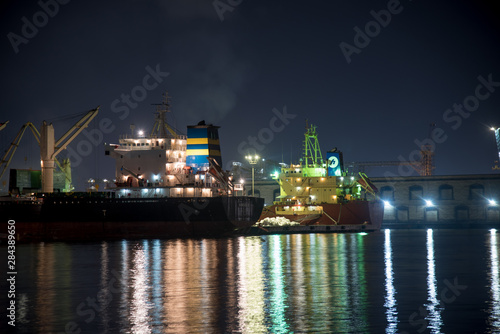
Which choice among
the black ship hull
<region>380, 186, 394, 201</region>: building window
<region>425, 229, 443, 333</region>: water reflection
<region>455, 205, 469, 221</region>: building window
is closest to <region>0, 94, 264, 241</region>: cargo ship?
the black ship hull

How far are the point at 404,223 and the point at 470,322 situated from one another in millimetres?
105947

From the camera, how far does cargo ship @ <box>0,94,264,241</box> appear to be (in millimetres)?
69750

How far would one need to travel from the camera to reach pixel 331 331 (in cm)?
2170

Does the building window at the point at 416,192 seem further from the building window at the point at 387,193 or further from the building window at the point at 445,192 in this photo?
the building window at the point at 387,193

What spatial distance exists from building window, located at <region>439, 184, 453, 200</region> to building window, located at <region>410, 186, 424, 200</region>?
343cm

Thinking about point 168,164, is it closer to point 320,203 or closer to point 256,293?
point 320,203

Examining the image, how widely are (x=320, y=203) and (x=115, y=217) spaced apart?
32764 mm

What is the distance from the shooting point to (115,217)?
69.8 meters

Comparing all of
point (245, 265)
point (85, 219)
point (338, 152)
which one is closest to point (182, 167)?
point (85, 219)

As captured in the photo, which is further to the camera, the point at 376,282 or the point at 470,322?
the point at 376,282

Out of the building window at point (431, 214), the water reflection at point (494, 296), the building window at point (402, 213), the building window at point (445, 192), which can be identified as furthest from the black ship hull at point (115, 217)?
the building window at point (445, 192)

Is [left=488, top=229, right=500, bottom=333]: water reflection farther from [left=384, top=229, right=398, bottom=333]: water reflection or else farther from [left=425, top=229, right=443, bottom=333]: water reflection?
[left=384, top=229, right=398, bottom=333]: water reflection

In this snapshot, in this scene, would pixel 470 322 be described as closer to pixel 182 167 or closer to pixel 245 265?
pixel 245 265

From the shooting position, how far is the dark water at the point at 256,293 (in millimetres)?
23031
